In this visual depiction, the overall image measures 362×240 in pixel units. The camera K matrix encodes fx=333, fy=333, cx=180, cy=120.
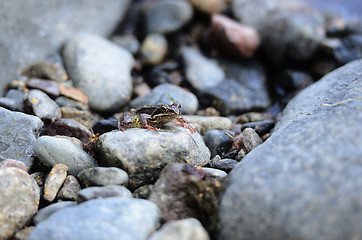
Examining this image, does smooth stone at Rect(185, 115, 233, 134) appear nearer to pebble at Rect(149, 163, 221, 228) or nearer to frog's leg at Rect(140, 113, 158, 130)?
frog's leg at Rect(140, 113, 158, 130)

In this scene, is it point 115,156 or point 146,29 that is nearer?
point 115,156

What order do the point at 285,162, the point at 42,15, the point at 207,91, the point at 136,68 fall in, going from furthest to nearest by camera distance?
the point at 136,68, the point at 207,91, the point at 42,15, the point at 285,162

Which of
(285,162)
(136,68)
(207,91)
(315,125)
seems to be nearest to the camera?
(285,162)

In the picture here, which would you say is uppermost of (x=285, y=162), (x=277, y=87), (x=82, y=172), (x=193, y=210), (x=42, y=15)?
(x=42, y=15)

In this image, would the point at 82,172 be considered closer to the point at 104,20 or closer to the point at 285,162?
the point at 285,162

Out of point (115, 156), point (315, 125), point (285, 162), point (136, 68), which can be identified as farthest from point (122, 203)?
point (136, 68)

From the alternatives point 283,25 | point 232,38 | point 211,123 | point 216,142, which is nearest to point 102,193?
point 216,142

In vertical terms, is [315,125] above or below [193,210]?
above
